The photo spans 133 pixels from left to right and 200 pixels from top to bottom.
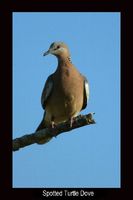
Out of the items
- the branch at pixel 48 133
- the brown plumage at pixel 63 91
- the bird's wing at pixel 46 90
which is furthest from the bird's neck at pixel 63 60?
the branch at pixel 48 133

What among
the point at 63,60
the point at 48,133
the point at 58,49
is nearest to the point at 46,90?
the point at 63,60

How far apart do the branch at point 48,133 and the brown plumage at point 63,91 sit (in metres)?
0.63

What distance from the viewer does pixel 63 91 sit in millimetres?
10953

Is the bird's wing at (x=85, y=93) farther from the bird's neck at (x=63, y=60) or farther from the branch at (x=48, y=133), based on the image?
the branch at (x=48, y=133)

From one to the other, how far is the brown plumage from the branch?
63 centimetres

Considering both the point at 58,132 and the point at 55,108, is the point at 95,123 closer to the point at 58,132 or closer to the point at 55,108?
the point at 58,132

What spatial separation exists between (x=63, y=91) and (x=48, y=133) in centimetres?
111

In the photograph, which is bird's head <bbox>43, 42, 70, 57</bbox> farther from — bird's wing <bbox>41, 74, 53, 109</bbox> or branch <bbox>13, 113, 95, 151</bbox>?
branch <bbox>13, 113, 95, 151</bbox>

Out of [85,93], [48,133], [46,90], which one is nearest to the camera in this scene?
[48,133]

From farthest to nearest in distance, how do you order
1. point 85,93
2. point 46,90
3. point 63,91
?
point 85,93 < point 46,90 < point 63,91

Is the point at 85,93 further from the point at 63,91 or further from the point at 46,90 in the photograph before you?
the point at 46,90

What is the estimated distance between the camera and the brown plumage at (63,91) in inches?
430

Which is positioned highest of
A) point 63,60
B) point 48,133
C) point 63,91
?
point 63,60
